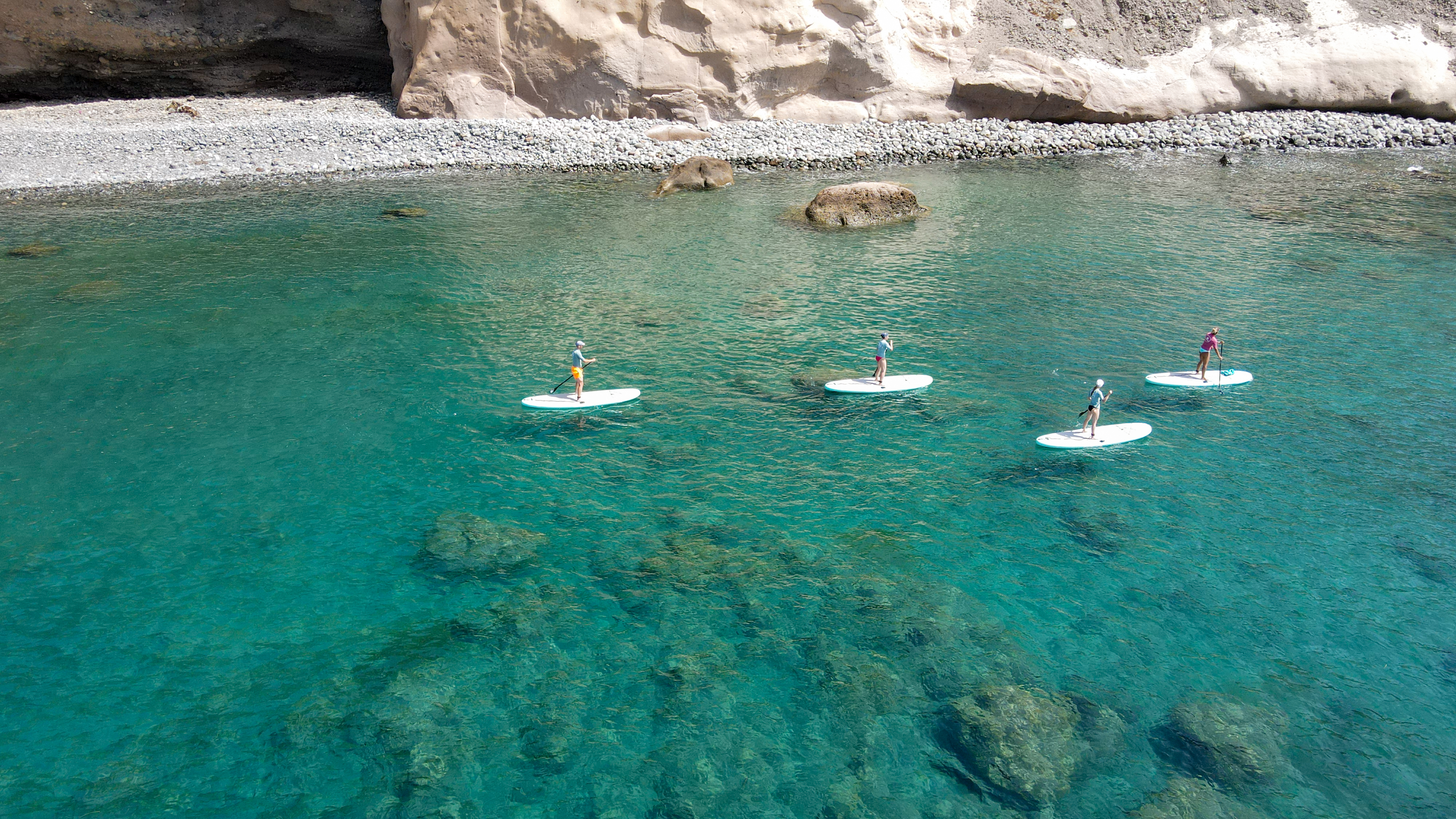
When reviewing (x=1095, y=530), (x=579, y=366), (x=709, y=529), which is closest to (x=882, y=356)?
(x=1095, y=530)

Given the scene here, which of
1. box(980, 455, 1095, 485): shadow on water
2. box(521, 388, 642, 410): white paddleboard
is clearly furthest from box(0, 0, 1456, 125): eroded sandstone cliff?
box(980, 455, 1095, 485): shadow on water

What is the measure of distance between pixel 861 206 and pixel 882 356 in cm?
1676

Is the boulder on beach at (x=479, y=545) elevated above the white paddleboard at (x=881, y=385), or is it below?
below

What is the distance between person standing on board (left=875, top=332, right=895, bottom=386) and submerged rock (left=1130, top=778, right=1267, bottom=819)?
472 inches

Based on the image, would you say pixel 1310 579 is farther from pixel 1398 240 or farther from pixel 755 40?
pixel 755 40

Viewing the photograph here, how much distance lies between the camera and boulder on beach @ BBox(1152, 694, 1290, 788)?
37.0ft

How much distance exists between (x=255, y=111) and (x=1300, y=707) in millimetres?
56325

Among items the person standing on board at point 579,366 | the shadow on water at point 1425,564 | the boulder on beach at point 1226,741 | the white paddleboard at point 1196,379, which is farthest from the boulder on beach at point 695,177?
the boulder on beach at point 1226,741

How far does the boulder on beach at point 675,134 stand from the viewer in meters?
48.2

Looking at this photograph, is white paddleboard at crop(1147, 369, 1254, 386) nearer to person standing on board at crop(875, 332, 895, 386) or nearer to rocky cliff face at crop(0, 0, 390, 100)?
person standing on board at crop(875, 332, 895, 386)

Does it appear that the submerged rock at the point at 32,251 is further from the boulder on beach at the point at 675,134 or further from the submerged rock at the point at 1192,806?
the submerged rock at the point at 1192,806

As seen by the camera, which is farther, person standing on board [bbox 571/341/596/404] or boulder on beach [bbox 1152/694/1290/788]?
person standing on board [bbox 571/341/596/404]

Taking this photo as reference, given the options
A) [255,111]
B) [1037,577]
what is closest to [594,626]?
[1037,577]

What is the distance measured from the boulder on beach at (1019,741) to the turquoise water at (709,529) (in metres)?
0.31
